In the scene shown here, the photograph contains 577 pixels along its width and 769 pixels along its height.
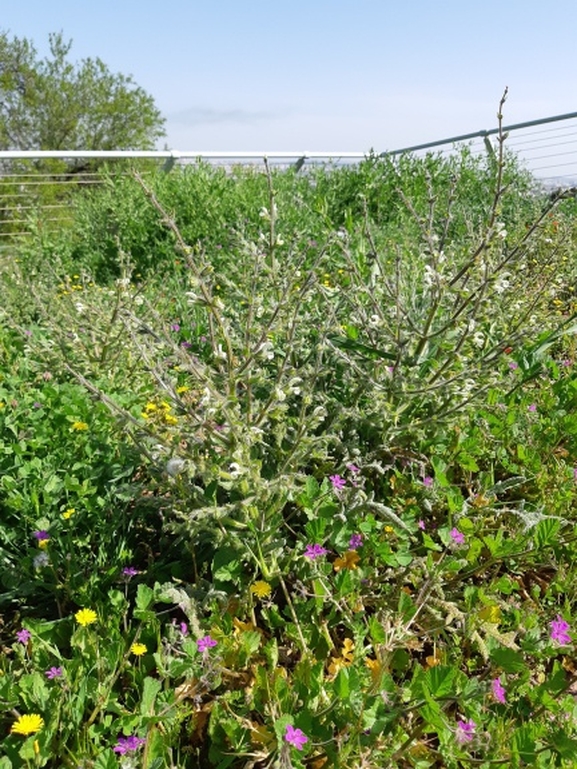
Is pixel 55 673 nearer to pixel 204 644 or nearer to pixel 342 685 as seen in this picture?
pixel 204 644

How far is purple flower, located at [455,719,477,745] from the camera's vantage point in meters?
1.44

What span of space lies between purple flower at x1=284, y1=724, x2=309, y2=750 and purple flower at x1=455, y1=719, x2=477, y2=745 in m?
0.33

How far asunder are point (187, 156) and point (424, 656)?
11.2 metres

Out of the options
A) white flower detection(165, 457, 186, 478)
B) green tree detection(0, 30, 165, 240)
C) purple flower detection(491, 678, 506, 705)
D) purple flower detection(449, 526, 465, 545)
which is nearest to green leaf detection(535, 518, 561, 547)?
purple flower detection(449, 526, 465, 545)

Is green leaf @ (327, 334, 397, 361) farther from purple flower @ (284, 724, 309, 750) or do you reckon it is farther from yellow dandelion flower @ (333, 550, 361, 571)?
purple flower @ (284, 724, 309, 750)

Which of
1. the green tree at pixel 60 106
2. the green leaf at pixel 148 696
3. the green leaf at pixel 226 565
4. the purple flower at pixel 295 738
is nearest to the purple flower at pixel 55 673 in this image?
the green leaf at pixel 148 696

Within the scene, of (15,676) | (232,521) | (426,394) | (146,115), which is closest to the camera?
(15,676)

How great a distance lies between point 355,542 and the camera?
2.05 meters

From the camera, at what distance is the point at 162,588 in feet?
6.17

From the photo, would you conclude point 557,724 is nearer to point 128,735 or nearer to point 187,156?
point 128,735

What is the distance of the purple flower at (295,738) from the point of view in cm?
139

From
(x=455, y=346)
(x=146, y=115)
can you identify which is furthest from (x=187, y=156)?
(x=146, y=115)

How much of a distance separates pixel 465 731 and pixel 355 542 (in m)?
0.66

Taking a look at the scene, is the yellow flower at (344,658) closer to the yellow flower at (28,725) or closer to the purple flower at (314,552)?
the purple flower at (314,552)
